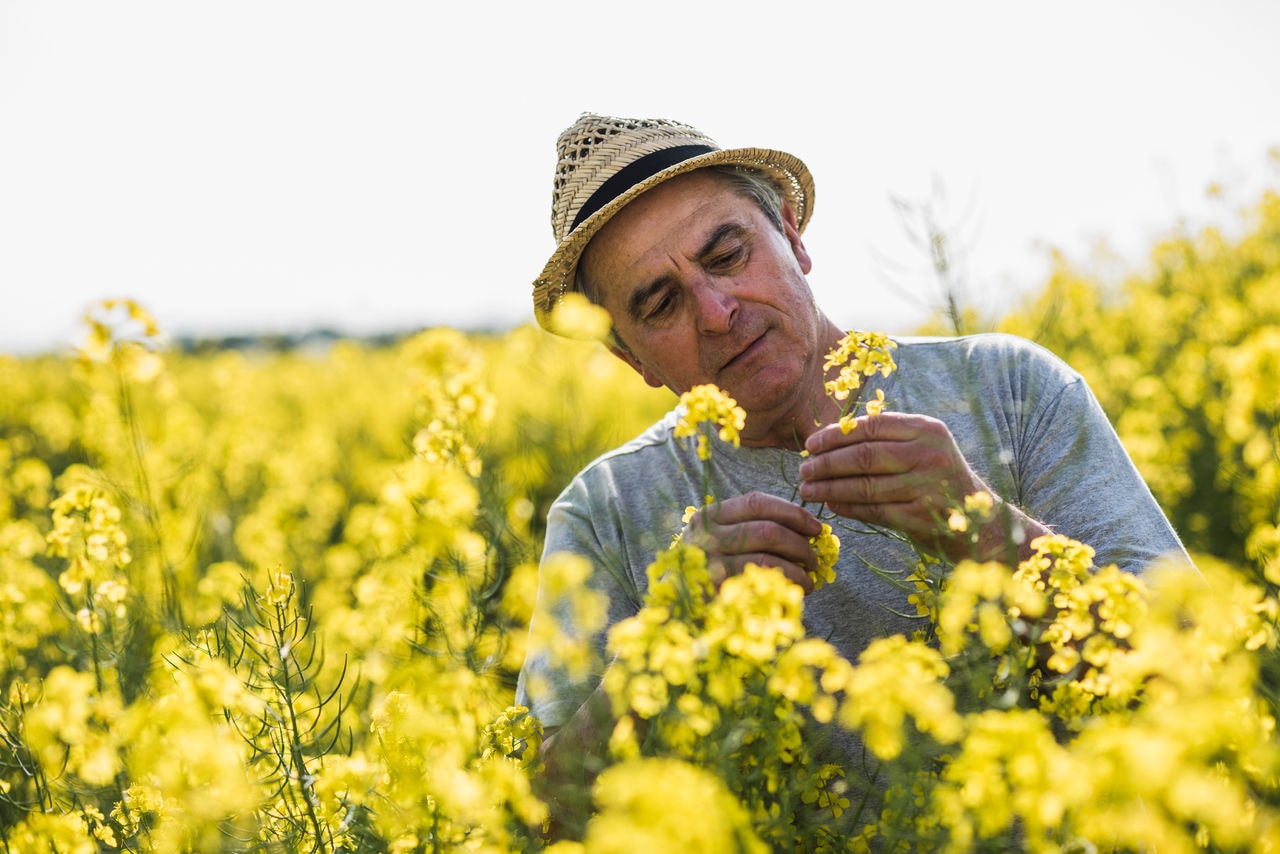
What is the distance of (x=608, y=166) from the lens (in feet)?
6.93

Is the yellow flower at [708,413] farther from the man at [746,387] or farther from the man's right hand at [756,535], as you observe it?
the man at [746,387]

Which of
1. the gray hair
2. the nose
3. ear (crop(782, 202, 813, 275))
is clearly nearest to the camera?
the nose

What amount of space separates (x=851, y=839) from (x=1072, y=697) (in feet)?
1.49

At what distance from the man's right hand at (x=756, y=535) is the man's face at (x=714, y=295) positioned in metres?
0.61

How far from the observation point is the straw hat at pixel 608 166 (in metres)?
2.02

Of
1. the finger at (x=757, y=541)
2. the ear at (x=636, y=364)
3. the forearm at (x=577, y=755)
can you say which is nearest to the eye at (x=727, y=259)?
the ear at (x=636, y=364)

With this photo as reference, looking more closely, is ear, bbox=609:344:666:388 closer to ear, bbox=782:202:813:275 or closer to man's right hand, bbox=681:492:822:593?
ear, bbox=782:202:813:275

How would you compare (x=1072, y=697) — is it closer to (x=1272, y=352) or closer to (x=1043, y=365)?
(x=1272, y=352)

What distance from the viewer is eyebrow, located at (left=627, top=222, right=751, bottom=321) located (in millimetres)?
1936

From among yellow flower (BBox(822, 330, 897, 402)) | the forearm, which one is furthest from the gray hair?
the forearm

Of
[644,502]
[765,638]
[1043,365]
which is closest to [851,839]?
[765,638]

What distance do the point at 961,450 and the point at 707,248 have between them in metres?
0.73

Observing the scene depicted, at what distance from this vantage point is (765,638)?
3.17ft

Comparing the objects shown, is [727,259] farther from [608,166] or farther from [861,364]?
[861,364]
